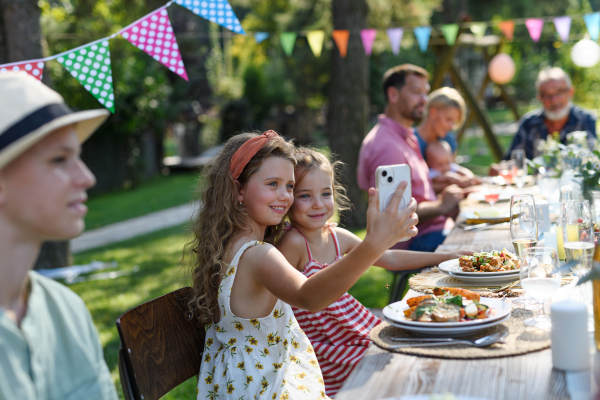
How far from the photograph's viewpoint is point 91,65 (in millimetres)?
3494

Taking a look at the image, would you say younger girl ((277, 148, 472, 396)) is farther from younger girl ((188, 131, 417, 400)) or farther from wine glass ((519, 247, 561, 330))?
wine glass ((519, 247, 561, 330))

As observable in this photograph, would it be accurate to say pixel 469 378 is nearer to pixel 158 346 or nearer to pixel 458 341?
pixel 458 341

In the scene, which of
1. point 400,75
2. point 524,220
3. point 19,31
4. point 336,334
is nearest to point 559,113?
point 400,75

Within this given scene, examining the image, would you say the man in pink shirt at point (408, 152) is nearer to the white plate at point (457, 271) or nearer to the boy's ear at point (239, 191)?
the white plate at point (457, 271)

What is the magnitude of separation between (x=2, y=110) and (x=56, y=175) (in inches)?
6.3

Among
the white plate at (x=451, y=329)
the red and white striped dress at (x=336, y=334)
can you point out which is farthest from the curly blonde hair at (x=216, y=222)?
the white plate at (x=451, y=329)

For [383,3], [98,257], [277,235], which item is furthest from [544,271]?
[383,3]

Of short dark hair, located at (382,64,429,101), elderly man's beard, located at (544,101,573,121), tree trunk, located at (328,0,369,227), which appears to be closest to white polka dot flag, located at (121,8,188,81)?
short dark hair, located at (382,64,429,101)

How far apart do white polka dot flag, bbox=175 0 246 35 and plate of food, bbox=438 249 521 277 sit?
2281 mm

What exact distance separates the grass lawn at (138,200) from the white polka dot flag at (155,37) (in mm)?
7187

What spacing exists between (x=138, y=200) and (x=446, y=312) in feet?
42.7

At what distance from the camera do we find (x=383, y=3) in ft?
49.1

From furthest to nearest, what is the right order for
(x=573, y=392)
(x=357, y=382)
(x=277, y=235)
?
1. (x=277, y=235)
2. (x=357, y=382)
3. (x=573, y=392)

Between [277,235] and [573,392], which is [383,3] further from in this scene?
[573,392]
